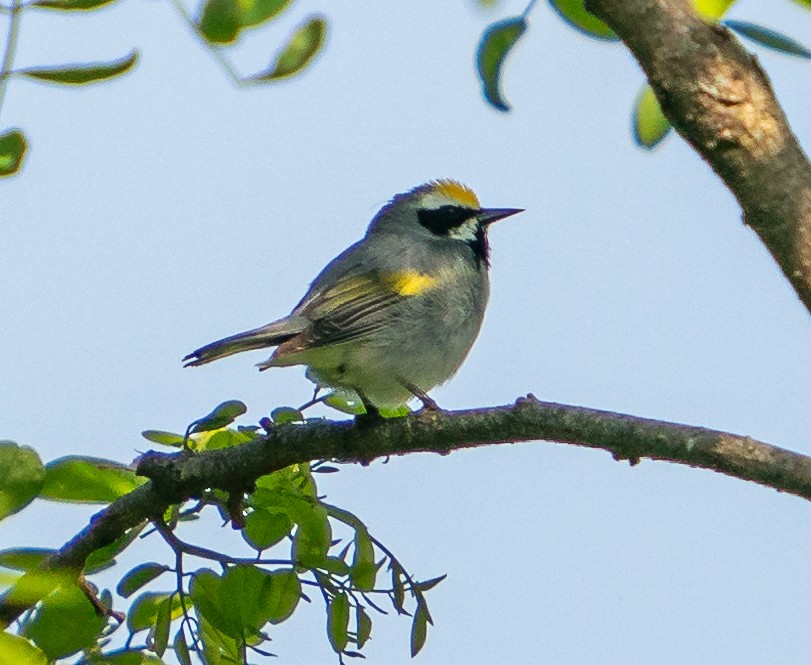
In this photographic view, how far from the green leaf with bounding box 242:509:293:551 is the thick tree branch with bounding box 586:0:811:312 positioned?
127 centimetres

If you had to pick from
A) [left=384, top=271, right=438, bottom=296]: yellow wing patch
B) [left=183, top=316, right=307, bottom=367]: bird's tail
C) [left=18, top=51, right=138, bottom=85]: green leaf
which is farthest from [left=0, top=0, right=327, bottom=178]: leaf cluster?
[left=384, top=271, right=438, bottom=296]: yellow wing patch

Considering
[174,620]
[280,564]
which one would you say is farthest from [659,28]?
[174,620]

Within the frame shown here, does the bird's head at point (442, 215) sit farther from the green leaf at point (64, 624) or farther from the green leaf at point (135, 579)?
the green leaf at point (64, 624)

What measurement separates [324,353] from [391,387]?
31 cm

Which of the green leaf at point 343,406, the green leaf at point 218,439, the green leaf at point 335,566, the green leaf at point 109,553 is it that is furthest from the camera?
the green leaf at point 343,406

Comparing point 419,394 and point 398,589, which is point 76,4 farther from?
point 419,394

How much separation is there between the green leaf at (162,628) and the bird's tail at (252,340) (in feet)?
5.20

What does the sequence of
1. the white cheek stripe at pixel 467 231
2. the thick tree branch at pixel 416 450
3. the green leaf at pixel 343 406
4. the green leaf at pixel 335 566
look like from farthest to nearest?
the white cheek stripe at pixel 467 231 < the green leaf at pixel 343 406 < the green leaf at pixel 335 566 < the thick tree branch at pixel 416 450

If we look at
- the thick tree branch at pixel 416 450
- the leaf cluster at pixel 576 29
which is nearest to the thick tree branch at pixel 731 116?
the leaf cluster at pixel 576 29

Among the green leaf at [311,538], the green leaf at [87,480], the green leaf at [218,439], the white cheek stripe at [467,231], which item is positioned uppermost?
the white cheek stripe at [467,231]

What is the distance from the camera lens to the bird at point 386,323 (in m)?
4.78

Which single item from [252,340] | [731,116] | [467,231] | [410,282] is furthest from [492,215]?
[731,116]

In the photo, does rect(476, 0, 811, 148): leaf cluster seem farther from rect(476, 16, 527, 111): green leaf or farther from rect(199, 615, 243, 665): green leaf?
rect(199, 615, 243, 665): green leaf

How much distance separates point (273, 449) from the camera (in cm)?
297
